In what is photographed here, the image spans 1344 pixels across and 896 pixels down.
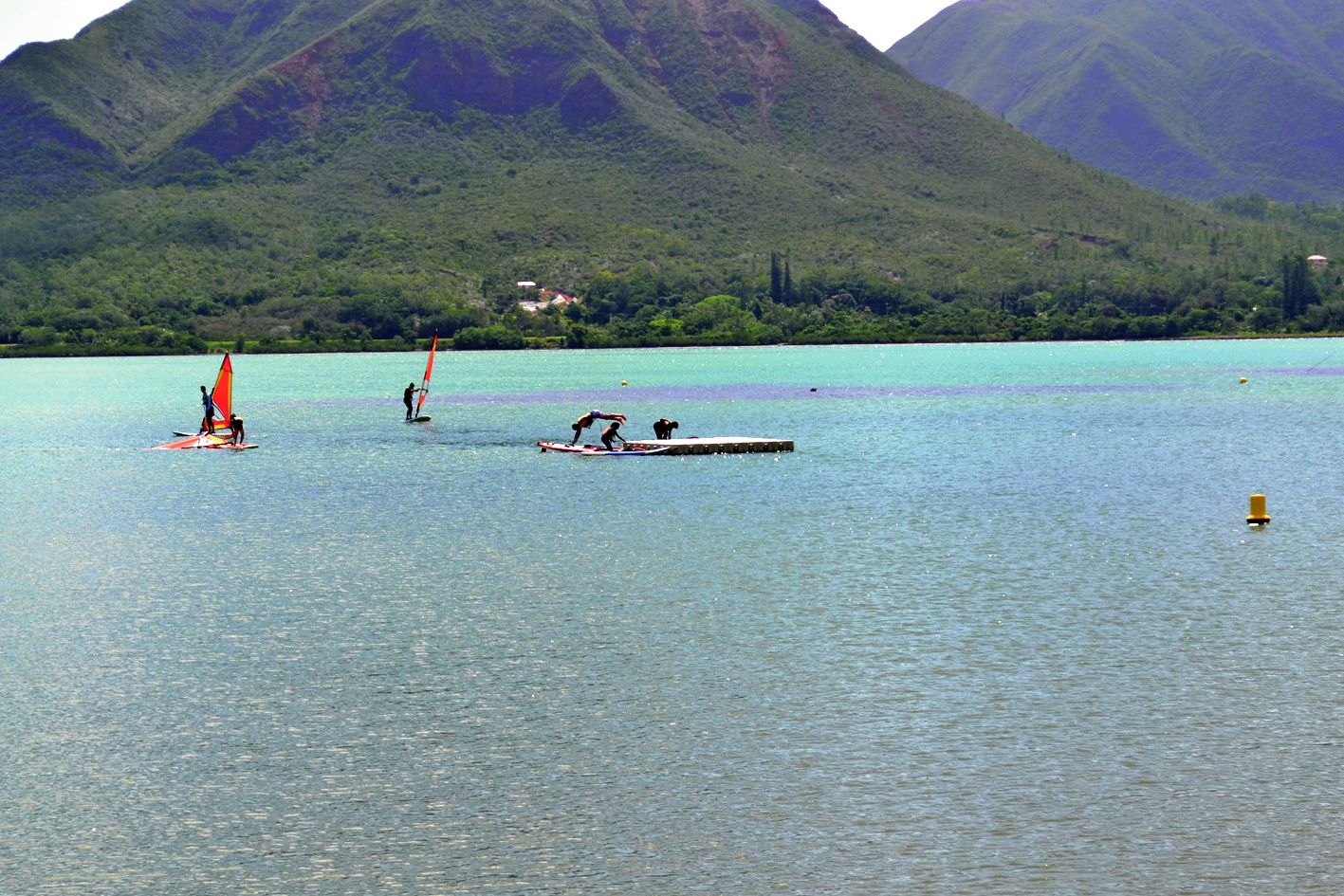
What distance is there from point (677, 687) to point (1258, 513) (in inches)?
982

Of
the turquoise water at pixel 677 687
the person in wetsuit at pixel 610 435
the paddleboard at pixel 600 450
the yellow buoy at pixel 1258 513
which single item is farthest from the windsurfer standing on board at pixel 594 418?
the yellow buoy at pixel 1258 513

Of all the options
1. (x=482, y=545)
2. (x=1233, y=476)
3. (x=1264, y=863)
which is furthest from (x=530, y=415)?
(x=1264, y=863)

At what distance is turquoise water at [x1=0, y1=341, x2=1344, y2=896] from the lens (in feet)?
60.4

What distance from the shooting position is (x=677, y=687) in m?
25.7

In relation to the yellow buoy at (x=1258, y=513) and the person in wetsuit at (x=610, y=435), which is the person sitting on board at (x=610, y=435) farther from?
the yellow buoy at (x=1258, y=513)

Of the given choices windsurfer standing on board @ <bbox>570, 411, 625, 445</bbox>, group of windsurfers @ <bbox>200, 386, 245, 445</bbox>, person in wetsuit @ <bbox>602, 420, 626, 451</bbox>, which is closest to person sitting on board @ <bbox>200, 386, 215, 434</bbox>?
group of windsurfers @ <bbox>200, 386, 245, 445</bbox>

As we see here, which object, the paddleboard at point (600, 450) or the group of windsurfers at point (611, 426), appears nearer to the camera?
the group of windsurfers at point (611, 426)

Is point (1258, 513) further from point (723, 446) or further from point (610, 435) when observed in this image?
point (610, 435)

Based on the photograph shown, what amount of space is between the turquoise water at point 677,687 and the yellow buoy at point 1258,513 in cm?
36

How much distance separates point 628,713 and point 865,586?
1164 cm

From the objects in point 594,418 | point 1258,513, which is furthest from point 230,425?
point 1258,513

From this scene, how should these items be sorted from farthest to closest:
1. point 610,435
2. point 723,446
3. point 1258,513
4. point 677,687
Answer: point 610,435 → point 723,446 → point 1258,513 → point 677,687

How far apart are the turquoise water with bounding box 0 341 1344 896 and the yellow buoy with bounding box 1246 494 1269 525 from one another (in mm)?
357

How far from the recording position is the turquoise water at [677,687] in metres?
18.4
